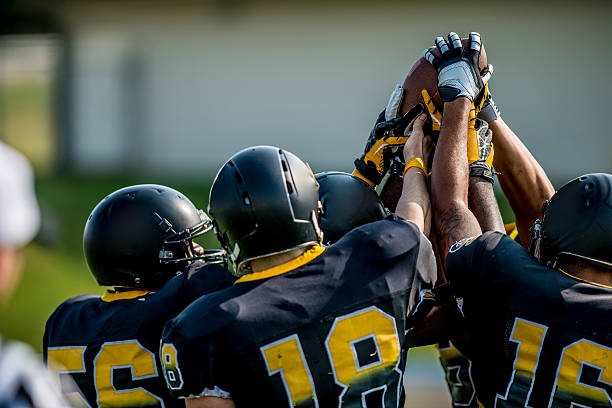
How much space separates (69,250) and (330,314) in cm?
1232

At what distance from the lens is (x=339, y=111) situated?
634 inches

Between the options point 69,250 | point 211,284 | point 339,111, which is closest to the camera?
point 211,284

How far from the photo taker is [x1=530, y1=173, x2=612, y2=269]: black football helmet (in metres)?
2.93

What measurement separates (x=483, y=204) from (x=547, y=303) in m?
0.85

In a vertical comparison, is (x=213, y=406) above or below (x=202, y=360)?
below

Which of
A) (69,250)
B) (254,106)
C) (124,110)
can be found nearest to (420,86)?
(69,250)

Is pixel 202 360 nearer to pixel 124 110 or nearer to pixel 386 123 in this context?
pixel 386 123

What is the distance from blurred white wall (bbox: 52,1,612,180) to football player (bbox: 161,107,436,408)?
12.5 metres

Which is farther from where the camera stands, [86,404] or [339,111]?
[339,111]

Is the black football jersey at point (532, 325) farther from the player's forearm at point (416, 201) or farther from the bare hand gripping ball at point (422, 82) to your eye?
the bare hand gripping ball at point (422, 82)

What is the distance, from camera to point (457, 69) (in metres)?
3.60

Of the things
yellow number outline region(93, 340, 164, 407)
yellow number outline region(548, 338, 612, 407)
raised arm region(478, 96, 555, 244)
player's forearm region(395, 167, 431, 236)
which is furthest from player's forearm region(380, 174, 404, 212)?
yellow number outline region(93, 340, 164, 407)

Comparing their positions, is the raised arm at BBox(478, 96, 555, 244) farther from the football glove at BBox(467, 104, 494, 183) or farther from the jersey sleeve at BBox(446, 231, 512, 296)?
the jersey sleeve at BBox(446, 231, 512, 296)

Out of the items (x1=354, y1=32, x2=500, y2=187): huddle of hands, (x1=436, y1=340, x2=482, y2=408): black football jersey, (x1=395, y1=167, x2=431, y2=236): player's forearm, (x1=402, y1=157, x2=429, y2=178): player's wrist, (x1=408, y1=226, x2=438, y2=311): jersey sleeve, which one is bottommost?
(x1=436, y1=340, x2=482, y2=408): black football jersey
